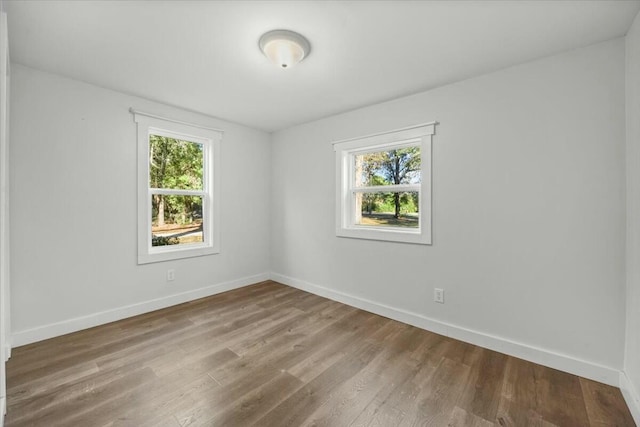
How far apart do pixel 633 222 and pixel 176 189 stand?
3947 millimetres

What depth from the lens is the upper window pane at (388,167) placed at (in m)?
2.91

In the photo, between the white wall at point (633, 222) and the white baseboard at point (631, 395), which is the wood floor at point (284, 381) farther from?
the white wall at point (633, 222)

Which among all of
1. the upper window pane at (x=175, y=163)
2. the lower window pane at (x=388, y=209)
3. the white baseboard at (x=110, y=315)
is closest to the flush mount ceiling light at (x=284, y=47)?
the lower window pane at (x=388, y=209)

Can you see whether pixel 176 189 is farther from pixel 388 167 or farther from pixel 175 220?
pixel 388 167

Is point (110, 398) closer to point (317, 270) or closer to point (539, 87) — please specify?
point (317, 270)

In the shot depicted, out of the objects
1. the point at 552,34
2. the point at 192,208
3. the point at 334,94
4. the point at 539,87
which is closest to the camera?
the point at 552,34

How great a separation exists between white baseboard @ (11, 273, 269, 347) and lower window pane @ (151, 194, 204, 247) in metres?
0.62

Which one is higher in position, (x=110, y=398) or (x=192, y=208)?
(x=192, y=208)

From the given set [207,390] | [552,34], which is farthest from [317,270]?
[552,34]

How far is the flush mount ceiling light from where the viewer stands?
1.82 metres

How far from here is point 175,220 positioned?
3.35m

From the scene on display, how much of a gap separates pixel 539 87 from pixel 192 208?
11.9 feet

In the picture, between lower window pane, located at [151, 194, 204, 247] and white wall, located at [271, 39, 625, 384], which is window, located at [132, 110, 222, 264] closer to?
lower window pane, located at [151, 194, 204, 247]

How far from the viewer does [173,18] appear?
67.1 inches
